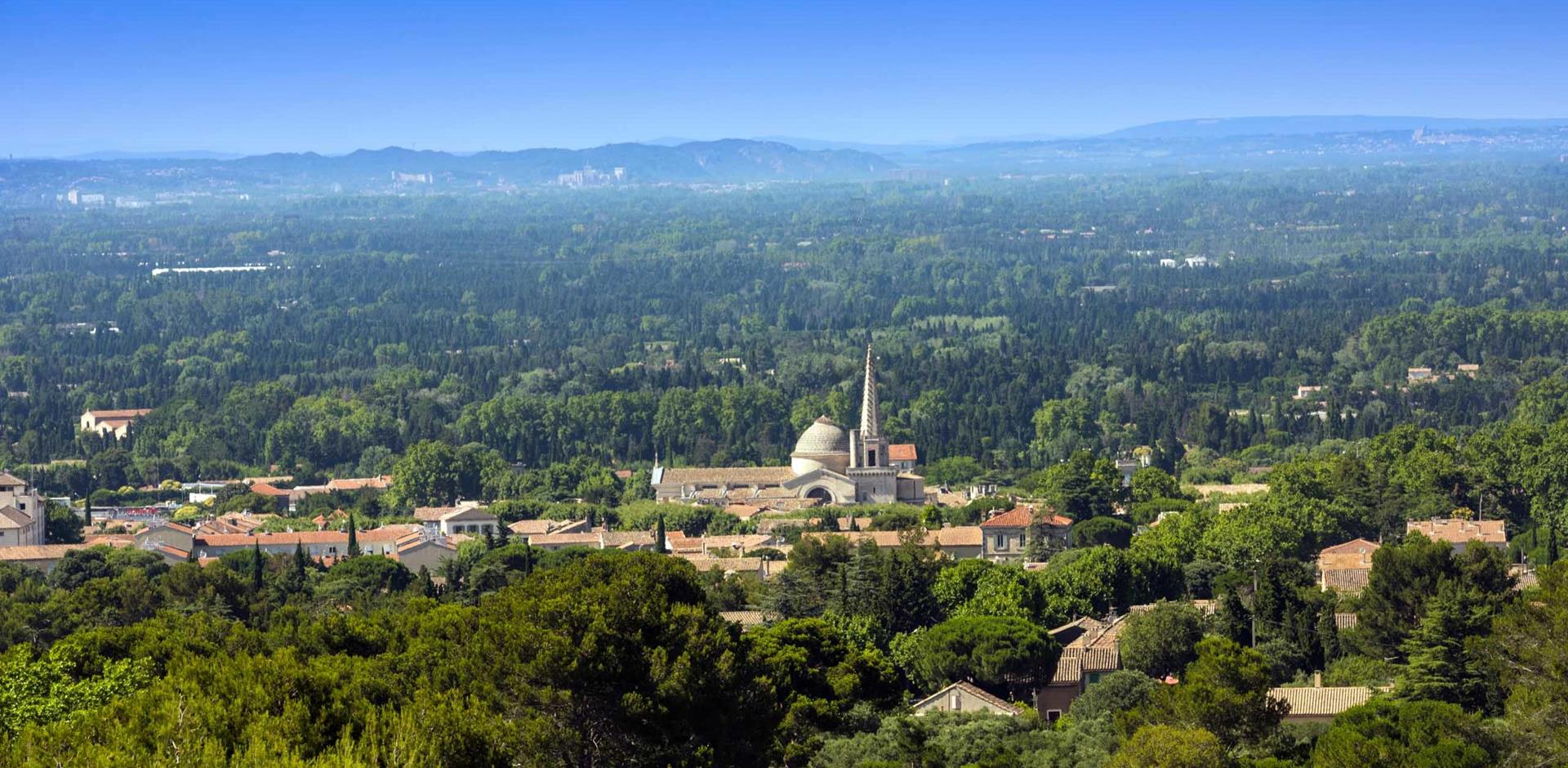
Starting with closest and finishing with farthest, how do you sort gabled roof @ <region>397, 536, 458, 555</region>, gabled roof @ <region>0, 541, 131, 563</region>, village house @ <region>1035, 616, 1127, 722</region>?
village house @ <region>1035, 616, 1127, 722</region> < gabled roof @ <region>0, 541, 131, 563</region> < gabled roof @ <region>397, 536, 458, 555</region>

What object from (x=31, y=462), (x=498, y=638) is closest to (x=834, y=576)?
(x=498, y=638)

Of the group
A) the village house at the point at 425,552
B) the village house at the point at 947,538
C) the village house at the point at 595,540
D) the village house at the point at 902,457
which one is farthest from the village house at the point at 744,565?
the village house at the point at 902,457

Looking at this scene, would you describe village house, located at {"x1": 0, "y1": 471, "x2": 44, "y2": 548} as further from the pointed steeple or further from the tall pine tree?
the tall pine tree

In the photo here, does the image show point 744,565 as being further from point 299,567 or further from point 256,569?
point 256,569

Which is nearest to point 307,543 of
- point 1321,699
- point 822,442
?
point 822,442

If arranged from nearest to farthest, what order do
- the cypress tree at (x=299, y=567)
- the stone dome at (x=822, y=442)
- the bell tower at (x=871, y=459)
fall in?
the cypress tree at (x=299, y=567)
the bell tower at (x=871, y=459)
the stone dome at (x=822, y=442)

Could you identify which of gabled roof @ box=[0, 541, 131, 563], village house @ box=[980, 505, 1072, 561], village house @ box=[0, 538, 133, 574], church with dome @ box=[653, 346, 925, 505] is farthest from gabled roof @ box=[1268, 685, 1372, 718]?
church with dome @ box=[653, 346, 925, 505]

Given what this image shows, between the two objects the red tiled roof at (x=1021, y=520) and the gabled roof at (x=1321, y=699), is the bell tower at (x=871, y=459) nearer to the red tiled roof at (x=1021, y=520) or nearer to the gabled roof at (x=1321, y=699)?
the red tiled roof at (x=1021, y=520)
